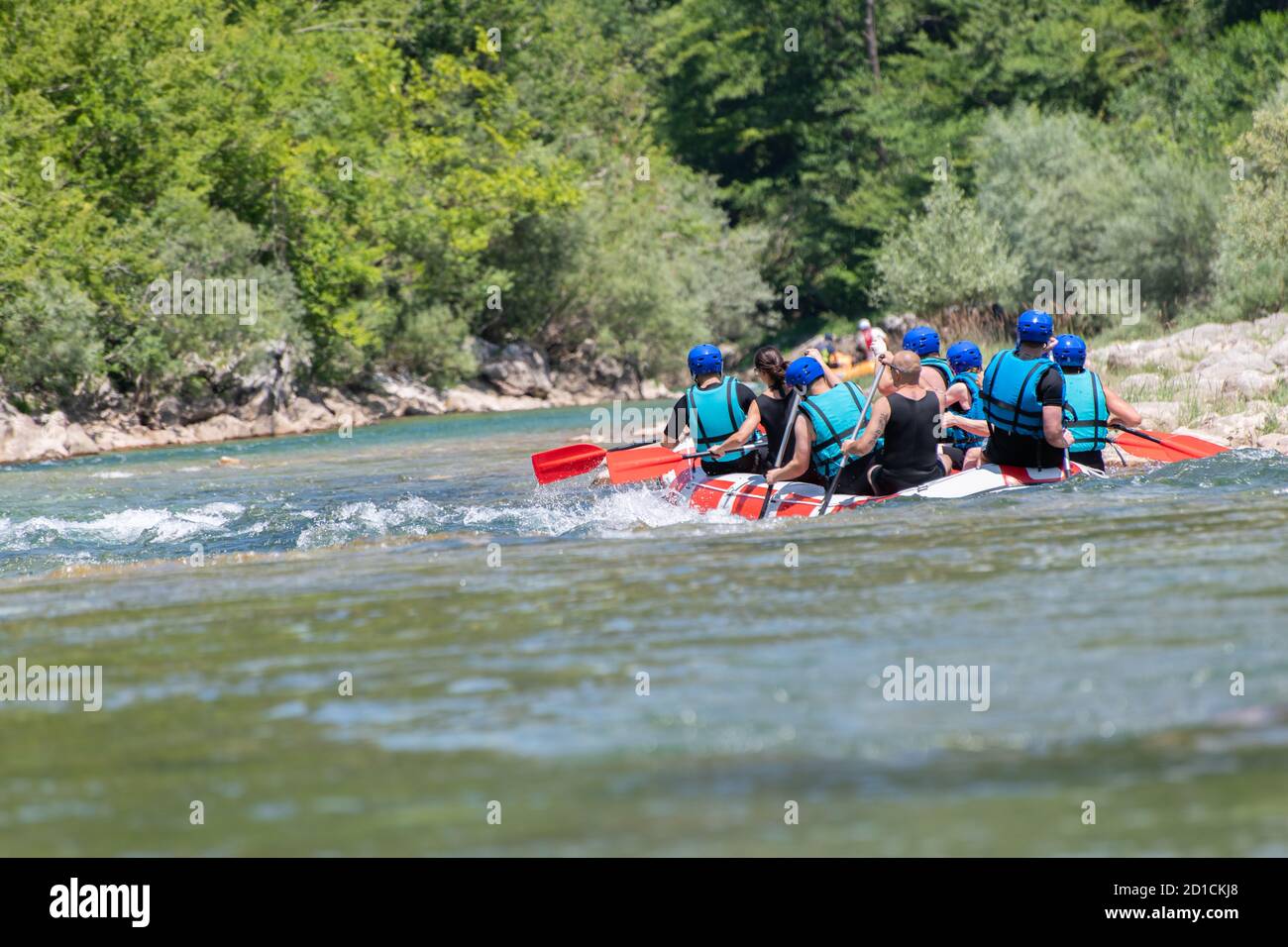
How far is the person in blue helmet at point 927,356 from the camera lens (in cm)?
1297

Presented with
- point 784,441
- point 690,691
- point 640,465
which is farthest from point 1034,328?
point 690,691

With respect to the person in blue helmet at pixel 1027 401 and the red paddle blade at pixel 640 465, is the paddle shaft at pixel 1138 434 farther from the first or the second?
the red paddle blade at pixel 640 465

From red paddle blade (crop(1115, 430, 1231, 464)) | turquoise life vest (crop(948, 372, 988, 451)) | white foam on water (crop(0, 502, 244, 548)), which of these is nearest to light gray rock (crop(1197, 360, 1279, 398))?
red paddle blade (crop(1115, 430, 1231, 464))

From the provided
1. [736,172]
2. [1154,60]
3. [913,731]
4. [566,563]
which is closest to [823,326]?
[736,172]

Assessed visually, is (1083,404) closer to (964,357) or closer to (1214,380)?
(964,357)

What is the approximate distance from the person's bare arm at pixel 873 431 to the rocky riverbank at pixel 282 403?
2006cm

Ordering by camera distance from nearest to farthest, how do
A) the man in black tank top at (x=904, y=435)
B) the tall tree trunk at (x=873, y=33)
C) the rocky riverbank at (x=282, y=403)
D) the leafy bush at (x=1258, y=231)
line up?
the man in black tank top at (x=904, y=435)
the leafy bush at (x=1258, y=231)
the rocky riverbank at (x=282, y=403)
the tall tree trunk at (x=873, y=33)

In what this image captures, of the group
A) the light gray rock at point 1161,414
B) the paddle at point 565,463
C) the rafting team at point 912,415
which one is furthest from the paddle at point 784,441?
the light gray rock at point 1161,414

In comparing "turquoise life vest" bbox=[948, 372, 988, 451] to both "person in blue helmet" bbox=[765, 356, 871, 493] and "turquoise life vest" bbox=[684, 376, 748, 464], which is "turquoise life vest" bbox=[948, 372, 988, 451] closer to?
"person in blue helmet" bbox=[765, 356, 871, 493]

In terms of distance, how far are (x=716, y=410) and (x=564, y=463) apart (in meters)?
2.55

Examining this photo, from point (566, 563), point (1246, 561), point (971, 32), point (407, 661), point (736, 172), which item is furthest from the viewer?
point (736, 172)
